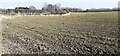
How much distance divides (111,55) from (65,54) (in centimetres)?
179

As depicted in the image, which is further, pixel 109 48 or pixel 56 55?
pixel 109 48

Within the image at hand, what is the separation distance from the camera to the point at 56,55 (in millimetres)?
10906

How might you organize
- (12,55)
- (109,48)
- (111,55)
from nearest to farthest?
1. (111,55)
2. (12,55)
3. (109,48)

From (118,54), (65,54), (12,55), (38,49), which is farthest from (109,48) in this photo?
(12,55)

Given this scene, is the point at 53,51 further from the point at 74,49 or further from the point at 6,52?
the point at 6,52

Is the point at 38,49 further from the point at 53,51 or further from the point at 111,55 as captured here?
the point at 111,55

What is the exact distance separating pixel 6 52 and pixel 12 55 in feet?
2.55

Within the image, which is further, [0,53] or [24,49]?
[24,49]

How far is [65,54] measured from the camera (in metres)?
11.1

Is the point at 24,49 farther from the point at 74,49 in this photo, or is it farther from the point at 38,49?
the point at 74,49

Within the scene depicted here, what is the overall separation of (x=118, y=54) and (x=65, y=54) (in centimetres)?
205

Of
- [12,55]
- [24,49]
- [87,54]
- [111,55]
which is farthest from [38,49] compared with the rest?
[111,55]

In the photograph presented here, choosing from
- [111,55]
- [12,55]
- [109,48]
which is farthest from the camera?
[109,48]

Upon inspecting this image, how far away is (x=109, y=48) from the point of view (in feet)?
39.5
